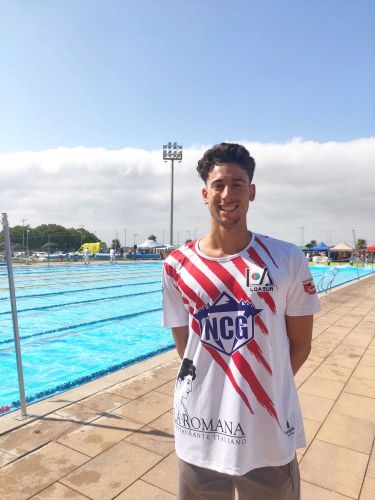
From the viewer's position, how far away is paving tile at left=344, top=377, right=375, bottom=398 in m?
4.35

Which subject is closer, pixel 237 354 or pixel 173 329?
pixel 237 354

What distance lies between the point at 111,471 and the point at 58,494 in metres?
0.40

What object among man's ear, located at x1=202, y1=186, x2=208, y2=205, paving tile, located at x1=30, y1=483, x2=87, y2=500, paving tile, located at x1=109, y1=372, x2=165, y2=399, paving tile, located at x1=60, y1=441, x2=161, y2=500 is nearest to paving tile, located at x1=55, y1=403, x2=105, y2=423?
paving tile, located at x1=109, y1=372, x2=165, y2=399

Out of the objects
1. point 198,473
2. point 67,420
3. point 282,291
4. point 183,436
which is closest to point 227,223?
point 282,291

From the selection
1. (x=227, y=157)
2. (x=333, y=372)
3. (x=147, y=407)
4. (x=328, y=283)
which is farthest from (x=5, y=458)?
Answer: (x=328, y=283)

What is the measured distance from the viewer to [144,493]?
248 centimetres

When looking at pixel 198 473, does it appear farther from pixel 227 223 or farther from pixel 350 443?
pixel 350 443

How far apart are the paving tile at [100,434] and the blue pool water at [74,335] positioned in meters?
1.41

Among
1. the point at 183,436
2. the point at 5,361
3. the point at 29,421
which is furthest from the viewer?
the point at 5,361

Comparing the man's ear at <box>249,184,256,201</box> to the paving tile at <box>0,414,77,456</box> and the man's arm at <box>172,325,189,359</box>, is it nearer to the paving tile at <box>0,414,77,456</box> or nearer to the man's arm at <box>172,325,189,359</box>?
the man's arm at <box>172,325,189,359</box>

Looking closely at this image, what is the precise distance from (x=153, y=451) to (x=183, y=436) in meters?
1.64

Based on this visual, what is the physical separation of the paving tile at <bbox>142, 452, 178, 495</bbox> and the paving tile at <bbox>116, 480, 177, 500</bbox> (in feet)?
0.13

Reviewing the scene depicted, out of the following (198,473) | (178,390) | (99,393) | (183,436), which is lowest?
(99,393)

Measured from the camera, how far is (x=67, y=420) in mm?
3525
